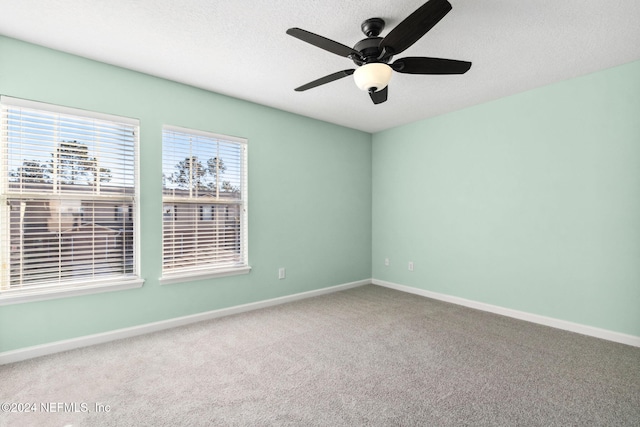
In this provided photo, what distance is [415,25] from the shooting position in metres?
1.81

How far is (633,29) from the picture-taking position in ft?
7.45

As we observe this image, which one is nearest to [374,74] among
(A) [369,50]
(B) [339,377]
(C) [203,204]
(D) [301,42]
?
(A) [369,50]

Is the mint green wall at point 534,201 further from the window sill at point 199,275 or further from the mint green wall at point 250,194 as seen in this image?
the window sill at point 199,275

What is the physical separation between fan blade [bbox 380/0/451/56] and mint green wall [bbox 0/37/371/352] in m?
2.20

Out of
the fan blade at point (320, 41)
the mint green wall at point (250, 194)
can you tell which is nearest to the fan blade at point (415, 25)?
the fan blade at point (320, 41)

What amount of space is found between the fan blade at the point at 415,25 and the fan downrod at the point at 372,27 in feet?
0.67

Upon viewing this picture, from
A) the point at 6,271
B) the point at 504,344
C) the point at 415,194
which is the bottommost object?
the point at 504,344

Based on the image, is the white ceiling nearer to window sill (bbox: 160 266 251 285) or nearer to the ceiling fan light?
the ceiling fan light

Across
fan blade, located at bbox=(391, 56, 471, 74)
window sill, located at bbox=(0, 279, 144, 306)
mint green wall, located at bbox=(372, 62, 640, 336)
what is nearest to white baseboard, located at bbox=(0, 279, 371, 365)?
window sill, located at bbox=(0, 279, 144, 306)

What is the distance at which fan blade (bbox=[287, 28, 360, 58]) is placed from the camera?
1.88 meters

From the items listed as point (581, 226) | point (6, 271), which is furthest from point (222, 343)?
point (581, 226)

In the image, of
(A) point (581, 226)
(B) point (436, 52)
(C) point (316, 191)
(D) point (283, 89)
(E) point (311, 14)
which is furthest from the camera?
(C) point (316, 191)

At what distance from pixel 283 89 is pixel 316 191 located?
60.3 inches

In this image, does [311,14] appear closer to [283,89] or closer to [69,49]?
[283,89]
